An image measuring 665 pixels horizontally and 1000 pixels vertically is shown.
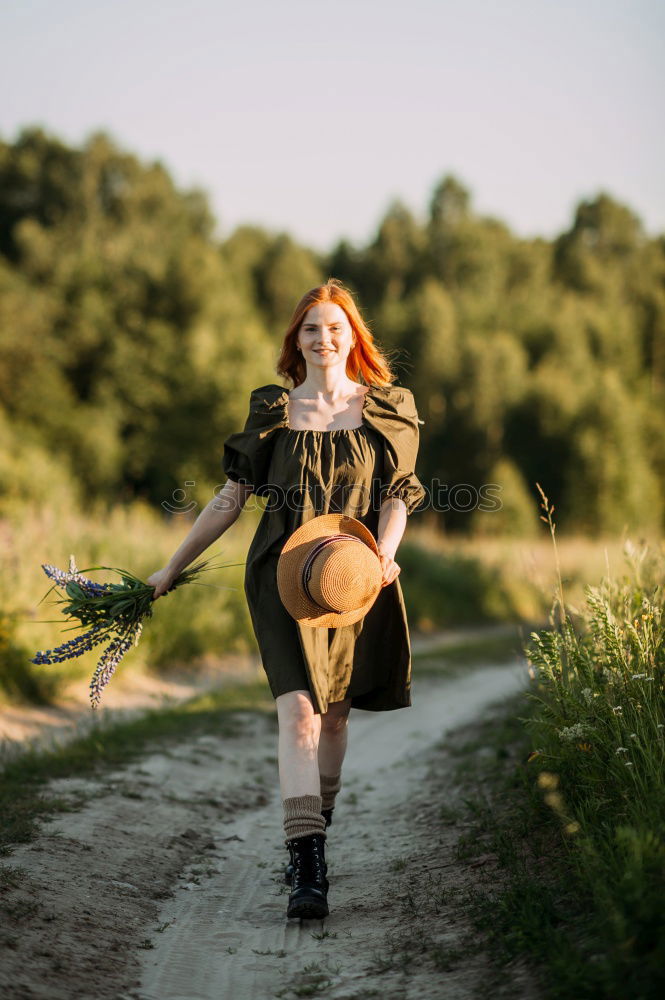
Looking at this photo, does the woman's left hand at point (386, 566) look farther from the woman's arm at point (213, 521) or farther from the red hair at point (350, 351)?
the red hair at point (350, 351)

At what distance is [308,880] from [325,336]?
7.37 feet

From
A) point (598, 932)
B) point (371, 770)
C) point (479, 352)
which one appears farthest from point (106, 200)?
point (598, 932)

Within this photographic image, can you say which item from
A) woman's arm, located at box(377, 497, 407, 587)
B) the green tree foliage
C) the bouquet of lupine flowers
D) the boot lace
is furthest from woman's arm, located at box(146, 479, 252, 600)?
the green tree foliage

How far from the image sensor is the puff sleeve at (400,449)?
→ 166 inches

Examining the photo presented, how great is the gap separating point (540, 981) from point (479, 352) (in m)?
41.7

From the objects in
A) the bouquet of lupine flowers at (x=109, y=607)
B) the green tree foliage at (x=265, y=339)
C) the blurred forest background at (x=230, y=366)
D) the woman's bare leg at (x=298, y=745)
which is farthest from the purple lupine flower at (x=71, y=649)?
the green tree foliage at (x=265, y=339)

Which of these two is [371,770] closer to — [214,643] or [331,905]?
[331,905]

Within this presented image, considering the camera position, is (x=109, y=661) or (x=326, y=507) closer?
(x=326, y=507)

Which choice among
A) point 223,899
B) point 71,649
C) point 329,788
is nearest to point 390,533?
point 329,788

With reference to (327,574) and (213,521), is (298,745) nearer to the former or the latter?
(327,574)

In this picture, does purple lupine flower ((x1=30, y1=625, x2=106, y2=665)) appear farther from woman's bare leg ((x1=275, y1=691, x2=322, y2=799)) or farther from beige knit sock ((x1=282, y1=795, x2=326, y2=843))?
beige knit sock ((x1=282, y1=795, x2=326, y2=843))

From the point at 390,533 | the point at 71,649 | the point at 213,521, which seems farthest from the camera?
the point at 71,649

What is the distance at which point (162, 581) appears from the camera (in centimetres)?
445

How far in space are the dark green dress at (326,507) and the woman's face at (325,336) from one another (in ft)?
0.68
